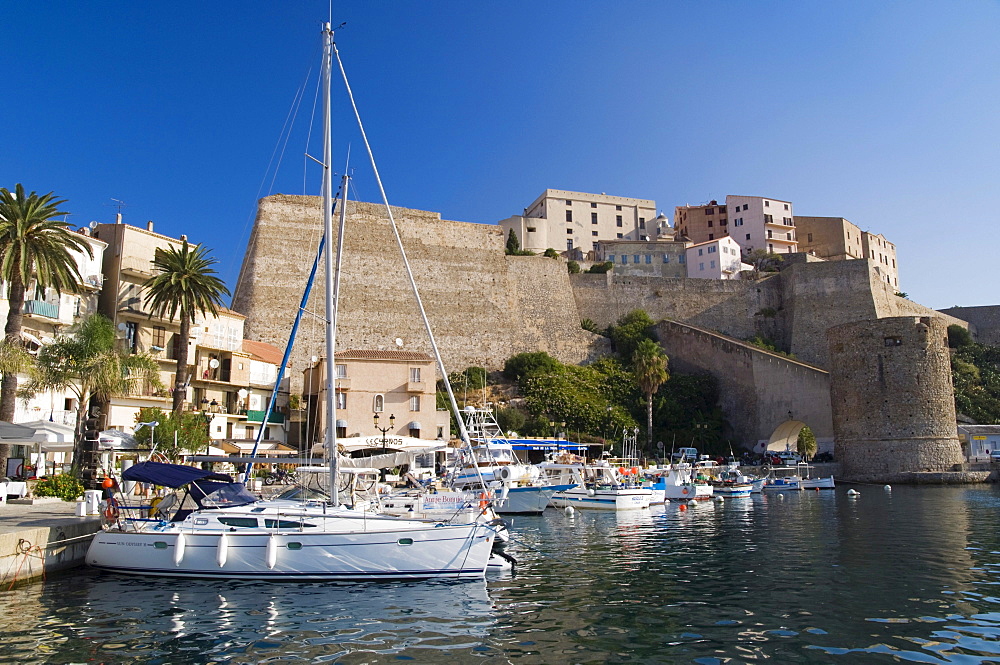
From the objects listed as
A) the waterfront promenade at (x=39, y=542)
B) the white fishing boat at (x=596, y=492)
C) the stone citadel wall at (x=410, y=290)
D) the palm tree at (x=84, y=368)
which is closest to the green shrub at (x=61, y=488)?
the palm tree at (x=84, y=368)

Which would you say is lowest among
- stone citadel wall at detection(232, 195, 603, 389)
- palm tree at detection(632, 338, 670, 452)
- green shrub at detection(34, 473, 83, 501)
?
green shrub at detection(34, 473, 83, 501)

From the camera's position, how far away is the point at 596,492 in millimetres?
28734

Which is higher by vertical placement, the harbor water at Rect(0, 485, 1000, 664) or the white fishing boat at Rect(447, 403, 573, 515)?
the white fishing boat at Rect(447, 403, 573, 515)

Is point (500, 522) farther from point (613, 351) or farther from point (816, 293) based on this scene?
point (816, 293)

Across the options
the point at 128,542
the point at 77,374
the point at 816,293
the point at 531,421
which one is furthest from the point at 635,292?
the point at 128,542

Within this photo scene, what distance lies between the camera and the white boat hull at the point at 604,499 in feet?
92.7

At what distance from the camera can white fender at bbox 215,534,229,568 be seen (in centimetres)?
1277

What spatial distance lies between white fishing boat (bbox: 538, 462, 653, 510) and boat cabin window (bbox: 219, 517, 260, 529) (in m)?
17.3

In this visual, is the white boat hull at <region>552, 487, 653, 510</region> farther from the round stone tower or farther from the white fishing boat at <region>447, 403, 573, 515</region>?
the round stone tower

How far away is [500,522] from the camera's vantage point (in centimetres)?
1380

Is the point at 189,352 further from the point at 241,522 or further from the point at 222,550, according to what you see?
the point at 222,550

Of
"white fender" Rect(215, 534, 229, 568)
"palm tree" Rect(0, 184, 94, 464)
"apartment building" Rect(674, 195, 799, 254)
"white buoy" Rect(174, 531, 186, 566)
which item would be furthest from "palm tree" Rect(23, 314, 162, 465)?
"apartment building" Rect(674, 195, 799, 254)

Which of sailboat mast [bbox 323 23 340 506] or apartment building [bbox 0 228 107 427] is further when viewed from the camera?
apartment building [bbox 0 228 107 427]

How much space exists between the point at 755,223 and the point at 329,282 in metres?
67.3
